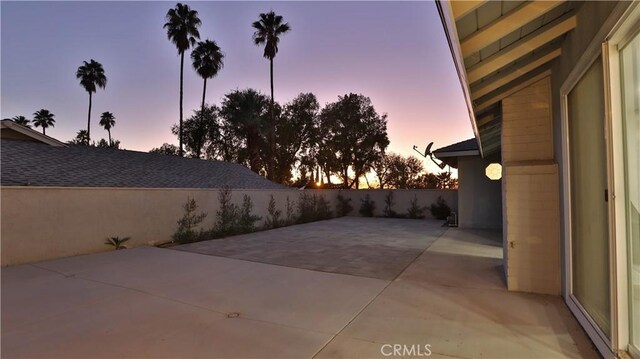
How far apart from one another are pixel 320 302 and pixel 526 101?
4070 mm

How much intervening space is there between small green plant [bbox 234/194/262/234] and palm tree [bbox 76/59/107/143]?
19.2 metres

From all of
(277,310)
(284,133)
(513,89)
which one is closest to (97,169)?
(277,310)

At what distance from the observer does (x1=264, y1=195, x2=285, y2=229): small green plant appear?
44.8 feet

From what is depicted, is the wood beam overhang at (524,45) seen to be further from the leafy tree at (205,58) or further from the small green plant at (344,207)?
the leafy tree at (205,58)

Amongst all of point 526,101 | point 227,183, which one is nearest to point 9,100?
point 227,183

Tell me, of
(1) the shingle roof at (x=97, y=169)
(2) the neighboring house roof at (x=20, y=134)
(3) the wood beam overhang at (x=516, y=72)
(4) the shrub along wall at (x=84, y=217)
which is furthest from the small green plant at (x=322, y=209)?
(3) the wood beam overhang at (x=516, y=72)

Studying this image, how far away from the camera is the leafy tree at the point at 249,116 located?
20875mm

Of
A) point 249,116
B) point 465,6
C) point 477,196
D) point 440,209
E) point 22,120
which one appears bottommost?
point 440,209

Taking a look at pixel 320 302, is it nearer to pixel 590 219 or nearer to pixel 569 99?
pixel 590 219

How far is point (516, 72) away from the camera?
160 inches

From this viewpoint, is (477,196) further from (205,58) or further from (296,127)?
(205,58)

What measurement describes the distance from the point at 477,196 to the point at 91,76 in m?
26.8

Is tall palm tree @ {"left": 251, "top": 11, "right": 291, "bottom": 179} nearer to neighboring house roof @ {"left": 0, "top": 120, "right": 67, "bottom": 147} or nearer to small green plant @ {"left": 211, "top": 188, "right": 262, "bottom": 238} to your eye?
small green plant @ {"left": 211, "top": 188, "right": 262, "bottom": 238}

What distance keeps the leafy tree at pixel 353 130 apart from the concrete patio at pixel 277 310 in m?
17.9
